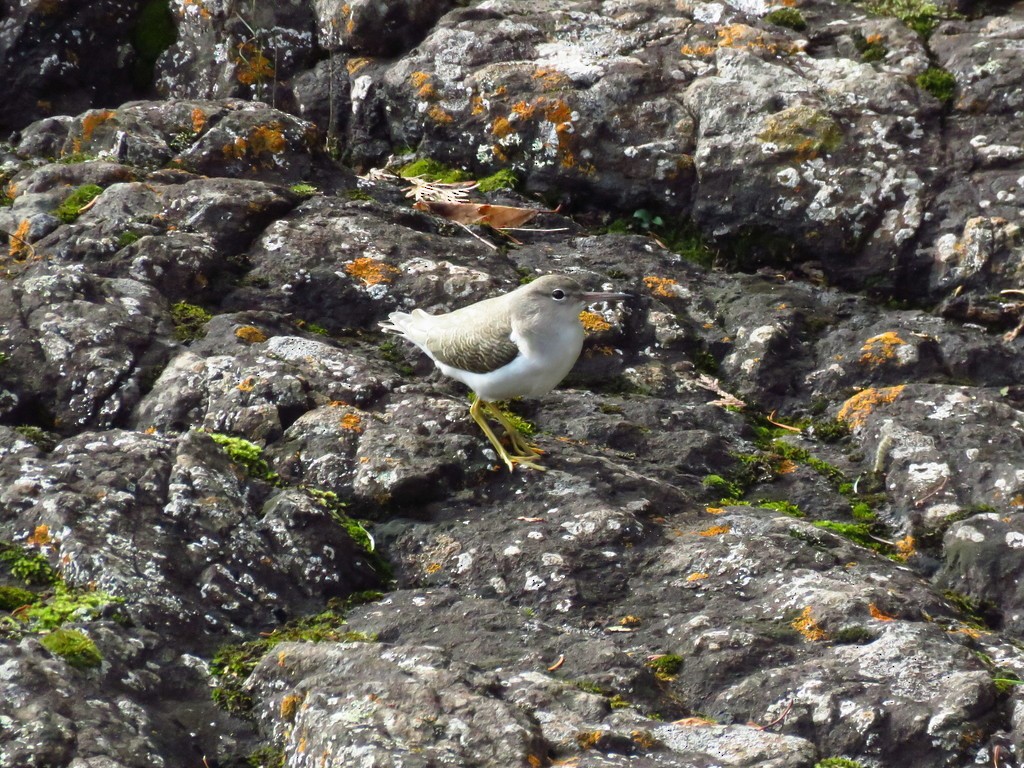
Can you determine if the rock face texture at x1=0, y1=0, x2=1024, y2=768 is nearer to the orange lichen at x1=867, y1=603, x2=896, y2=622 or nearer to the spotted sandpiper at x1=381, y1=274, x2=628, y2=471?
the orange lichen at x1=867, y1=603, x2=896, y2=622

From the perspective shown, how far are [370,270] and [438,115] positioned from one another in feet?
8.71

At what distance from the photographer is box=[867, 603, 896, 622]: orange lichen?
16.4 ft

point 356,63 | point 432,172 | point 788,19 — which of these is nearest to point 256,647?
point 432,172

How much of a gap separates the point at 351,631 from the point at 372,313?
3.26 m

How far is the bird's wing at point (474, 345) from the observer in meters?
6.48

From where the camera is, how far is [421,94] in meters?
10.0

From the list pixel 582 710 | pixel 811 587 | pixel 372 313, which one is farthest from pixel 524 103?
pixel 582 710

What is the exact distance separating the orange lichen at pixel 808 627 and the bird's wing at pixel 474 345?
2.30m

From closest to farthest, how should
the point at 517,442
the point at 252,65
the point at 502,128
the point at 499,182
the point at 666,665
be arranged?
the point at 666,665
the point at 517,442
the point at 499,182
the point at 502,128
the point at 252,65

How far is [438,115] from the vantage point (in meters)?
9.95

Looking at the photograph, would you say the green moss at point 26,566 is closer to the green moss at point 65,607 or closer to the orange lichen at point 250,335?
the green moss at point 65,607

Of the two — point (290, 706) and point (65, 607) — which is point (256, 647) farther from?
point (65, 607)

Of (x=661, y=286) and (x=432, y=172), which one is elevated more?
(x=432, y=172)

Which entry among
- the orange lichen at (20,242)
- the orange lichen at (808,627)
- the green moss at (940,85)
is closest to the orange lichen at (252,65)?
the orange lichen at (20,242)
